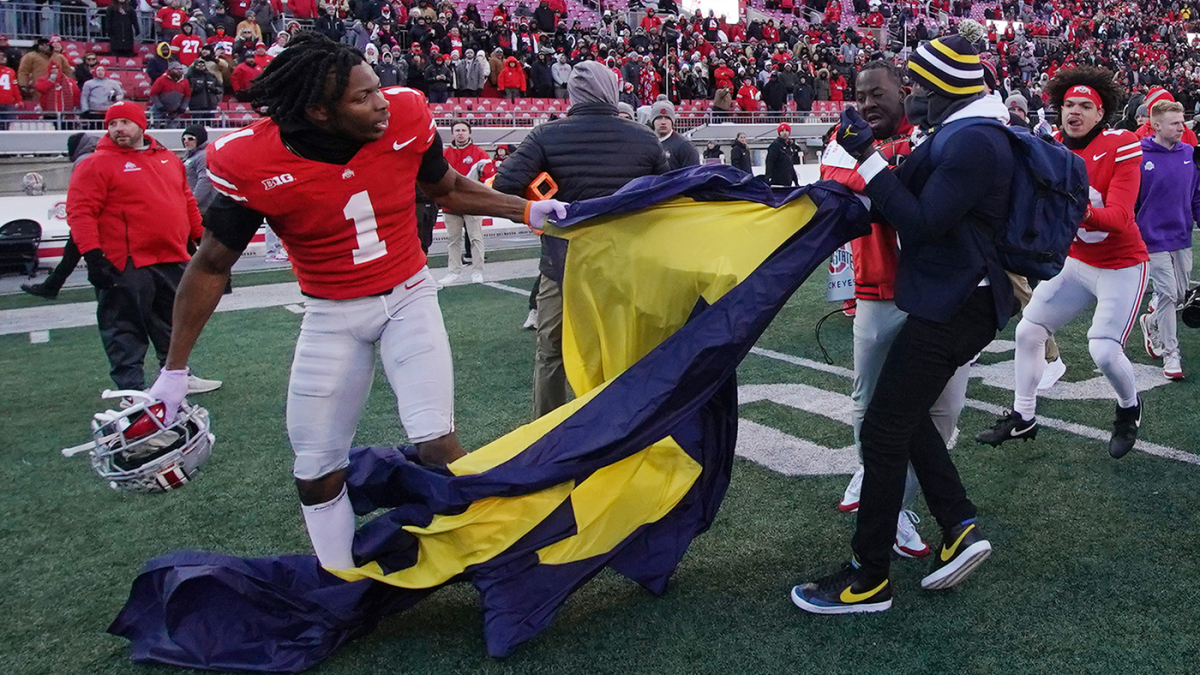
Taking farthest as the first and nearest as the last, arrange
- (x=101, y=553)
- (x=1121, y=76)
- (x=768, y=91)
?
(x=1121, y=76)
(x=768, y=91)
(x=101, y=553)

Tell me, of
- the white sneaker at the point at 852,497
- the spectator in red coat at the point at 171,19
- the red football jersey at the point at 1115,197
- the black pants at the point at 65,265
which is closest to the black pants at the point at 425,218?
the black pants at the point at 65,265

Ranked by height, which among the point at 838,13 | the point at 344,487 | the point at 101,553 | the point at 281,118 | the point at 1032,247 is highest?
the point at 838,13

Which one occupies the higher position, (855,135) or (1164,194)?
(855,135)

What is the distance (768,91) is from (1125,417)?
2182 cm

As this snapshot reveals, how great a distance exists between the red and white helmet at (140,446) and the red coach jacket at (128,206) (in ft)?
11.8

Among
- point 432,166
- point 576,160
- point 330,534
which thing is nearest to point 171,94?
point 576,160

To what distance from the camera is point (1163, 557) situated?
153 inches

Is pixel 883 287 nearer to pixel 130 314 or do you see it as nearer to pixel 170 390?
pixel 170 390

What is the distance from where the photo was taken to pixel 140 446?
10.5 feet

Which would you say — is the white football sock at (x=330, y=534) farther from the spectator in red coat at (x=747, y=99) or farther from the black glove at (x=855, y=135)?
the spectator in red coat at (x=747, y=99)

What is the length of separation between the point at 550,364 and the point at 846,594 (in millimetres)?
2016

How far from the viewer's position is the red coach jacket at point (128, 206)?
20.7ft

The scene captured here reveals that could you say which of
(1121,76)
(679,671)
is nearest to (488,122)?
(679,671)

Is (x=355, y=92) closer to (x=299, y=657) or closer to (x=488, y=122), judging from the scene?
(x=299, y=657)
